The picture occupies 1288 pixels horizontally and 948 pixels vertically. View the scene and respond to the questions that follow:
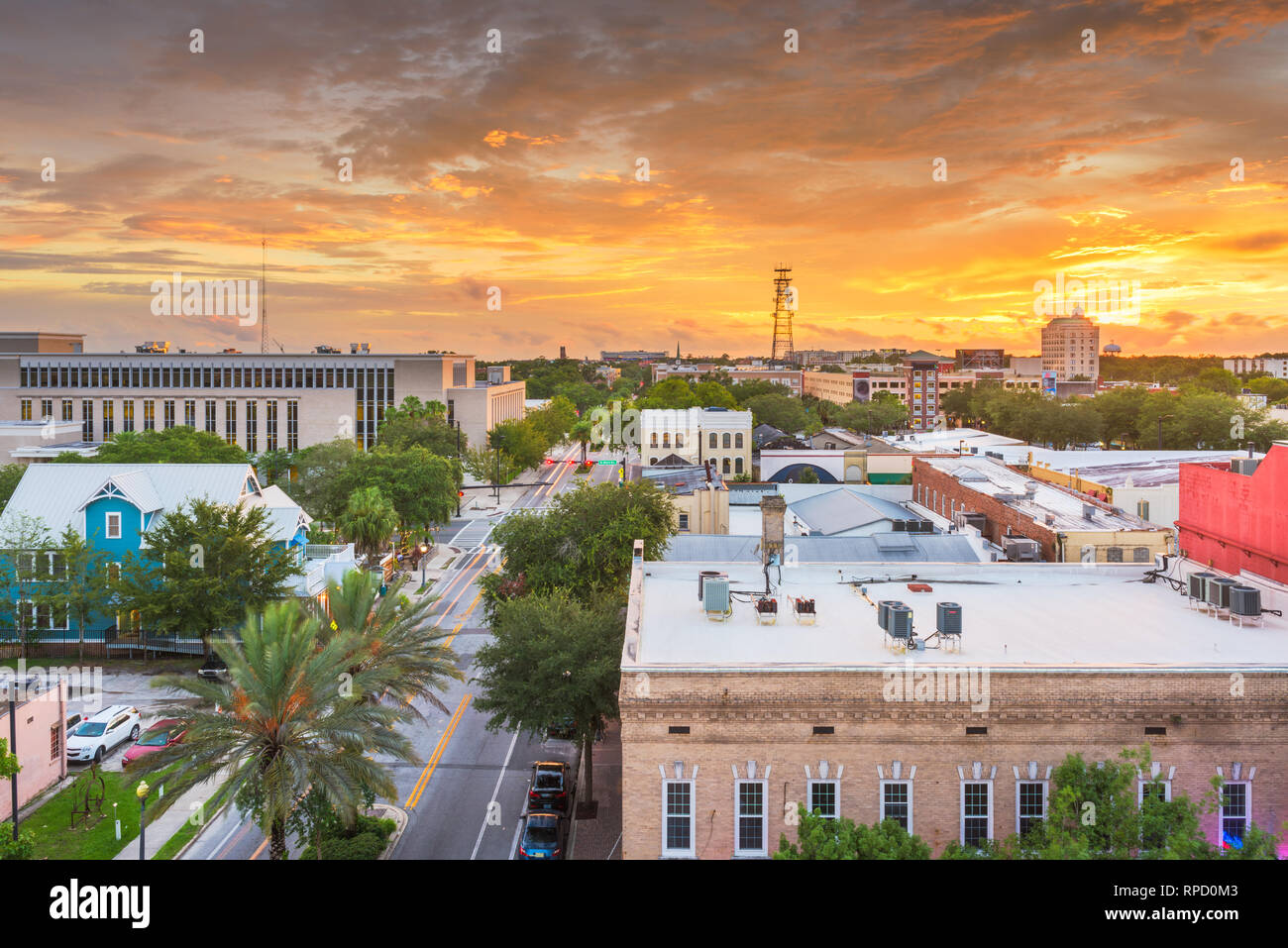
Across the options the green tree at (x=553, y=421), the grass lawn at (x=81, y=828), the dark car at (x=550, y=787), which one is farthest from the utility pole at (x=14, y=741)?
the green tree at (x=553, y=421)

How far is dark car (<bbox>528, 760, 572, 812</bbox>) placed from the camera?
2764 centimetres

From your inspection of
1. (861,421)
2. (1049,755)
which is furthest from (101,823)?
(861,421)

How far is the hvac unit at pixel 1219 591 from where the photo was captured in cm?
2359

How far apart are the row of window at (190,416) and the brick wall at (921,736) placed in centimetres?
9745

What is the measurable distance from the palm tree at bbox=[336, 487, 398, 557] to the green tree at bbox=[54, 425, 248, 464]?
20.5 meters

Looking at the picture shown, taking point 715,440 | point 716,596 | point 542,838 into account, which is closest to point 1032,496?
point 716,596

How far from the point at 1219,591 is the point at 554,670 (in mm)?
16903

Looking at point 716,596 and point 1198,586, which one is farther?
point 1198,586

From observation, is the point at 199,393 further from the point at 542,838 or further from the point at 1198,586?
the point at 1198,586

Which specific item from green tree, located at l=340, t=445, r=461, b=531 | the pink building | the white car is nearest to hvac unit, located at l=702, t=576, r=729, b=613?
the pink building

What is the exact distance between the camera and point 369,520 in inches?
2217

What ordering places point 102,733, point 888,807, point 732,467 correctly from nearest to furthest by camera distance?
point 888,807 < point 102,733 < point 732,467
